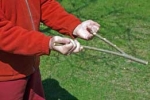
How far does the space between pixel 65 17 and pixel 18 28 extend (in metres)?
0.44

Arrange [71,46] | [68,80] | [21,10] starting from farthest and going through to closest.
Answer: [68,80] < [21,10] < [71,46]

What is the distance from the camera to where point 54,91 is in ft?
12.7

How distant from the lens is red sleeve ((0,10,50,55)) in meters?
2.08

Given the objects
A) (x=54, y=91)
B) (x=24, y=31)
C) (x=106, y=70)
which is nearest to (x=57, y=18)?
(x=24, y=31)

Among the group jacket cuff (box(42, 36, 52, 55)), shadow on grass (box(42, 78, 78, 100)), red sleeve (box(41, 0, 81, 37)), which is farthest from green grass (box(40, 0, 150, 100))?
jacket cuff (box(42, 36, 52, 55))

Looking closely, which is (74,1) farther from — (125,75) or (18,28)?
(18,28)

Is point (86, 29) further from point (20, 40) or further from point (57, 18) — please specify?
point (20, 40)

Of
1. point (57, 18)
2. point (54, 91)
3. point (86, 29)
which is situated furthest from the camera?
point (54, 91)

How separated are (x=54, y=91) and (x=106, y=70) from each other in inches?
22.5

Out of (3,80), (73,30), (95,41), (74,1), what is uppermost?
(73,30)

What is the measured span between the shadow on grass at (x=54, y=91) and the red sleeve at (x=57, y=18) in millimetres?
1359

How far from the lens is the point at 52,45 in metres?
2.09

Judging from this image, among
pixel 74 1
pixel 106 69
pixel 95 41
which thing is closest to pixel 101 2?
pixel 74 1

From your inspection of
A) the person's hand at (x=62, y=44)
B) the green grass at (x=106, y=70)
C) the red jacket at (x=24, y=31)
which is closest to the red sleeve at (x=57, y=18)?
the red jacket at (x=24, y=31)
